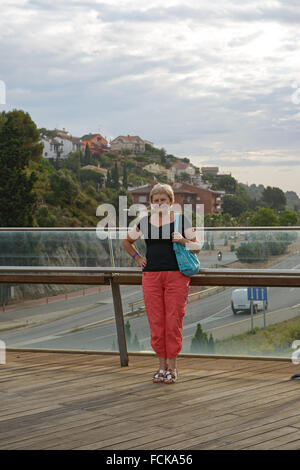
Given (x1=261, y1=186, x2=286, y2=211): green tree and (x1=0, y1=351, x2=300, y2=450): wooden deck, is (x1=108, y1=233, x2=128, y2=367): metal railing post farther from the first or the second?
(x1=261, y1=186, x2=286, y2=211): green tree

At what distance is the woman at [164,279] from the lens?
4.25 m

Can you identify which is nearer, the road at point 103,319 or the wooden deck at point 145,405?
the wooden deck at point 145,405

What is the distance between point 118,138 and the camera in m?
147

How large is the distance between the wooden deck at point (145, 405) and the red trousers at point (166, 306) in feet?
0.90

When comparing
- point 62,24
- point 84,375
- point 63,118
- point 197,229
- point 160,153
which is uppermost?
point 62,24

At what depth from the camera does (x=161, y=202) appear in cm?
425

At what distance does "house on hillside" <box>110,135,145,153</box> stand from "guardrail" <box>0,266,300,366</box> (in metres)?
135

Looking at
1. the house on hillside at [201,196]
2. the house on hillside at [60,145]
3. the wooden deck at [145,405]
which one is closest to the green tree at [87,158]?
the house on hillside at [60,145]

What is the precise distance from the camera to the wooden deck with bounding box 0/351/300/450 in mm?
2988

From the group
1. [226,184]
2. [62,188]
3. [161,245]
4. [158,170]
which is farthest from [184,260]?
[158,170]

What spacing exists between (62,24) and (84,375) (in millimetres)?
136179

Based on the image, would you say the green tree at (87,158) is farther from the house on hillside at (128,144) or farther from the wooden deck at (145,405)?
the wooden deck at (145,405)
